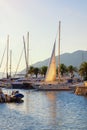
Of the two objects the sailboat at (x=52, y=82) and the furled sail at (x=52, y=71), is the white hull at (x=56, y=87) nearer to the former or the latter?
the sailboat at (x=52, y=82)

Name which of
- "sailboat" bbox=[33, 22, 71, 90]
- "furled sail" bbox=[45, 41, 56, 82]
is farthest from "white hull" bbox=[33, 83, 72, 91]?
"furled sail" bbox=[45, 41, 56, 82]

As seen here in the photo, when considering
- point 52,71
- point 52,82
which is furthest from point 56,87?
point 52,71

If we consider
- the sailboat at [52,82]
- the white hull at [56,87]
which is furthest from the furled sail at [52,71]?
the white hull at [56,87]

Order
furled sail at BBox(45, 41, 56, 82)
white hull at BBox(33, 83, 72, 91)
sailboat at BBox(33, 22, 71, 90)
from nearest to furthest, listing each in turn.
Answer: white hull at BBox(33, 83, 72, 91)
sailboat at BBox(33, 22, 71, 90)
furled sail at BBox(45, 41, 56, 82)

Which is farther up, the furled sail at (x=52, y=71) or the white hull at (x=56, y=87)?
the furled sail at (x=52, y=71)

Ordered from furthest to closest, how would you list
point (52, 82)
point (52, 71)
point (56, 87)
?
1. point (52, 71)
2. point (52, 82)
3. point (56, 87)

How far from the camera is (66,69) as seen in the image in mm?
165250

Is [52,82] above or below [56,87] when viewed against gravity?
above

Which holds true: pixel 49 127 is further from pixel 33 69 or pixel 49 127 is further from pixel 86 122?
pixel 33 69

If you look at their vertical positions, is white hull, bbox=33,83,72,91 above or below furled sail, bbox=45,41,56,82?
below

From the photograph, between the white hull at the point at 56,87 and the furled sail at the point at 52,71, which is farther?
the furled sail at the point at 52,71

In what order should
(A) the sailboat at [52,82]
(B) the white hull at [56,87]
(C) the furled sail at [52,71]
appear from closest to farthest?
(B) the white hull at [56,87]
(A) the sailboat at [52,82]
(C) the furled sail at [52,71]

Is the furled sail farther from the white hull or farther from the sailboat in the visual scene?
the white hull

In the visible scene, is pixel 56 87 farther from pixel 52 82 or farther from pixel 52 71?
pixel 52 71
